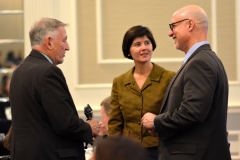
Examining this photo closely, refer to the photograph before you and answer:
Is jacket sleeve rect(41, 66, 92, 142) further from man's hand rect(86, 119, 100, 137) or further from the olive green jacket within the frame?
the olive green jacket

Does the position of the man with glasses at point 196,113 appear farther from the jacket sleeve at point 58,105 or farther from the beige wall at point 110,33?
the beige wall at point 110,33

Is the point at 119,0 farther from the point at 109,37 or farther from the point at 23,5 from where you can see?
the point at 23,5

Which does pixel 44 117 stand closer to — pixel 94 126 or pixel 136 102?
pixel 94 126

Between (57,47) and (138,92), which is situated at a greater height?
(57,47)

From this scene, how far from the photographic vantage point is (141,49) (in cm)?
438

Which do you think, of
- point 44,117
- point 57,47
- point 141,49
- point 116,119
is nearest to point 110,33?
point 141,49

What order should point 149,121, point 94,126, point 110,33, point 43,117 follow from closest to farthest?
point 43,117, point 149,121, point 94,126, point 110,33

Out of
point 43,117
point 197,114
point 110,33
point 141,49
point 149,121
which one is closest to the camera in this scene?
point 197,114

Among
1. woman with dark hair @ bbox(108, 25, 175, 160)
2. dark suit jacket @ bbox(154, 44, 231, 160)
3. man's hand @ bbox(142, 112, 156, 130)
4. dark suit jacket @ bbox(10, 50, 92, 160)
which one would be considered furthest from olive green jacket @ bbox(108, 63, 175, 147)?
dark suit jacket @ bbox(10, 50, 92, 160)

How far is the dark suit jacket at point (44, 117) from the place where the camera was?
3529 mm

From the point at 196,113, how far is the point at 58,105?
0.84m

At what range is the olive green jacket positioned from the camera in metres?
4.21

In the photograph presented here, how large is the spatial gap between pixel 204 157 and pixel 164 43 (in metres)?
2.93

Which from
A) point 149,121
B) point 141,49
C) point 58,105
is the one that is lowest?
point 149,121
